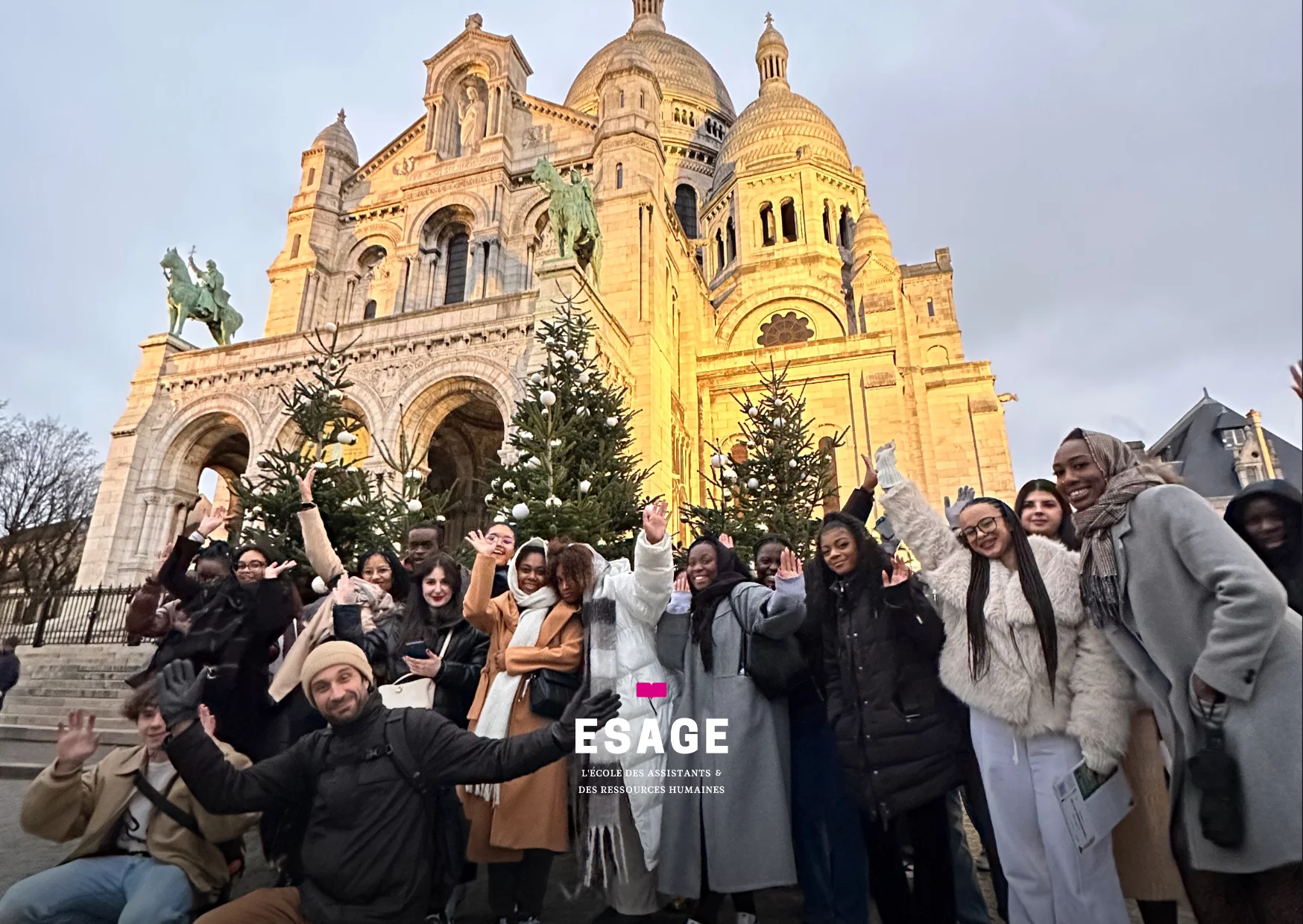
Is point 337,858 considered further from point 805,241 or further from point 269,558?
point 805,241

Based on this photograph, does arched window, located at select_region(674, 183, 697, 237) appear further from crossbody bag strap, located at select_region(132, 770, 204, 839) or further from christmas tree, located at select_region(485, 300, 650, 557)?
crossbody bag strap, located at select_region(132, 770, 204, 839)

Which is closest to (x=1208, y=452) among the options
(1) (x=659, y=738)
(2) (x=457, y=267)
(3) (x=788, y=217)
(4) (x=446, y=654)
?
(1) (x=659, y=738)

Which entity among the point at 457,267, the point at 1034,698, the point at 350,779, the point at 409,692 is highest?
the point at 457,267

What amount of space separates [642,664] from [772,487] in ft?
24.9

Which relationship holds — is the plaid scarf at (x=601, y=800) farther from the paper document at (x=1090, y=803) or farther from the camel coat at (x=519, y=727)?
the paper document at (x=1090, y=803)

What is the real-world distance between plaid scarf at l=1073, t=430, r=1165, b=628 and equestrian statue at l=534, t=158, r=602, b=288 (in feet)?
39.7

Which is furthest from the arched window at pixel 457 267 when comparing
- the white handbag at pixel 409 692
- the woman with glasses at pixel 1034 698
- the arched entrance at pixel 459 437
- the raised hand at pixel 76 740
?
the woman with glasses at pixel 1034 698

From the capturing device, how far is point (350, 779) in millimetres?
2488

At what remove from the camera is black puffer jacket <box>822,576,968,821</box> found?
8.70 feet

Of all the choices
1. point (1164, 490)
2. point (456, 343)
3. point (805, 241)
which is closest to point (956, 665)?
point (1164, 490)

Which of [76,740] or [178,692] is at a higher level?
[178,692]

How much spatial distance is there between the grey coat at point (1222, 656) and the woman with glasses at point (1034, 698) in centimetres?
21

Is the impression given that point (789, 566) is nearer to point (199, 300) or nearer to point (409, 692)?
point (409, 692)

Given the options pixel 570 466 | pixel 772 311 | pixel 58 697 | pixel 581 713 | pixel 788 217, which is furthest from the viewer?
pixel 788 217
